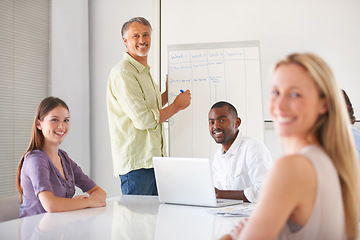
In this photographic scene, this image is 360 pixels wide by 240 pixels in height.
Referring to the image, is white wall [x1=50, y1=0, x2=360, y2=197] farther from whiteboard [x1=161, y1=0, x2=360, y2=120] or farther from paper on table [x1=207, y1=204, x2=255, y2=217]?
paper on table [x1=207, y1=204, x2=255, y2=217]

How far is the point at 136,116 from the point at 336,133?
1.73 m

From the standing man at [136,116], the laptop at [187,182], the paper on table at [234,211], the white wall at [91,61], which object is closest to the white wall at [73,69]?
the white wall at [91,61]

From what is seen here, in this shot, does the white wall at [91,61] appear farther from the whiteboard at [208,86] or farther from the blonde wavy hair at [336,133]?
the blonde wavy hair at [336,133]

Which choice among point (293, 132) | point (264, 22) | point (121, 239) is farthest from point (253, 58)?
point (293, 132)

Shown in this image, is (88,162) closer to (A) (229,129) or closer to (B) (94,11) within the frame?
(B) (94,11)

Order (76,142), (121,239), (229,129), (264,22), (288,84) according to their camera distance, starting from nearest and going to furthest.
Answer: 1. (288,84)
2. (121,239)
3. (229,129)
4. (264,22)
5. (76,142)

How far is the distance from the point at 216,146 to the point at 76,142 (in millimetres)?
1456

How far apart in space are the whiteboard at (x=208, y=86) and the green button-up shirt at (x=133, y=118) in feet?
1.55

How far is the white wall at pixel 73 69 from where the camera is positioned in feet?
12.3

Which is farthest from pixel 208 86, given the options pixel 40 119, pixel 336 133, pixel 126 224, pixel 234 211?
pixel 336 133

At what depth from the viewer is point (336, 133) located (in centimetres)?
82

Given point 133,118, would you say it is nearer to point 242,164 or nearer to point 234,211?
point 242,164

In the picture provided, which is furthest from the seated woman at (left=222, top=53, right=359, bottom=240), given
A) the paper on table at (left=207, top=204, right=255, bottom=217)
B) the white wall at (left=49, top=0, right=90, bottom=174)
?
the white wall at (left=49, top=0, right=90, bottom=174)

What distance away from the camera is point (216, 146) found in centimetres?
305
